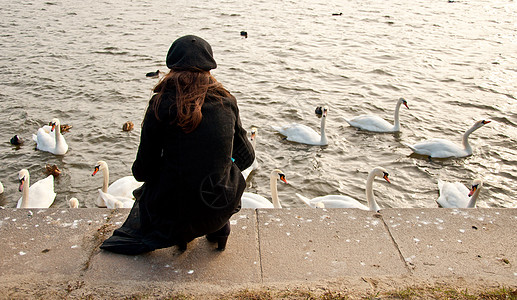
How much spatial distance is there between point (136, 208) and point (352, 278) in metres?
1.60

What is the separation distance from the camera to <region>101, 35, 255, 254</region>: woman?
2.97 m

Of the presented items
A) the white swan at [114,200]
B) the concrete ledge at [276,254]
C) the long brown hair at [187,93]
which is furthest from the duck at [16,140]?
the long brown hair at [187,93]

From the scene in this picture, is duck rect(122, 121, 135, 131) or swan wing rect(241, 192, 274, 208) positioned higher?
swan wing rect(241, 192, 274, 208)

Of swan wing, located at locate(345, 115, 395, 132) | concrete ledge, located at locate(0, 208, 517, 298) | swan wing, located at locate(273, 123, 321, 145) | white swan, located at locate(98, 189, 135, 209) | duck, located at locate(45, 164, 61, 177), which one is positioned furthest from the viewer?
swan wing, located at locate(345, 115, 395, 132)

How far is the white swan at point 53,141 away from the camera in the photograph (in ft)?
27.5

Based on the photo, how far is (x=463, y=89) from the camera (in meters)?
12.0

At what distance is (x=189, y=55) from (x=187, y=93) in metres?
0.23

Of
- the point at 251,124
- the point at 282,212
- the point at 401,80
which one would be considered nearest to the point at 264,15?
the point at 401,80

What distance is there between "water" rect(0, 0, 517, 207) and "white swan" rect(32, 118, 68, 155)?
185 millimetres

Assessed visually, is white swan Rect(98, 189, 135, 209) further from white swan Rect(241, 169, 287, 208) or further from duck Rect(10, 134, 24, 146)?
duck Rect(10, 134, 24, 146)

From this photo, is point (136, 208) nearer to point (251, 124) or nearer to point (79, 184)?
point (79, 184)

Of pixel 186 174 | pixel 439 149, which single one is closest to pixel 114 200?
pixel 186 174

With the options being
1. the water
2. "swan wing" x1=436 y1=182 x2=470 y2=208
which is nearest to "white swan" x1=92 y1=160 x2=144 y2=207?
the water

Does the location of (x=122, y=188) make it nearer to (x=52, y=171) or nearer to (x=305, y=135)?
(x=52, y=171)
